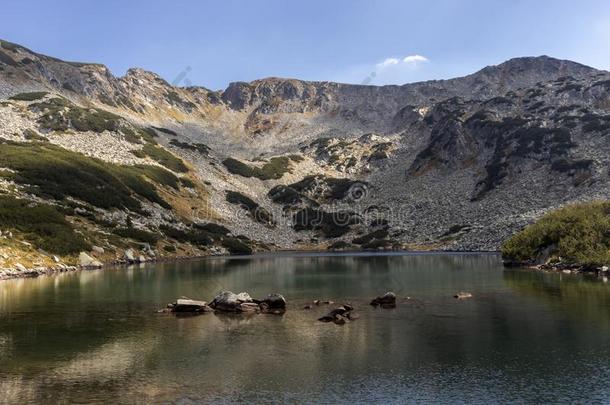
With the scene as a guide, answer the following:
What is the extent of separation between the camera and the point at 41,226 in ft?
316

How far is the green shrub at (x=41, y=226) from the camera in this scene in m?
92.5

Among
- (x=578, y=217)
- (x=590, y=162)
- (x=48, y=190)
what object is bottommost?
(x=578, y=217)

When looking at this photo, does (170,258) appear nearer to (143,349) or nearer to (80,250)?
(80,250)

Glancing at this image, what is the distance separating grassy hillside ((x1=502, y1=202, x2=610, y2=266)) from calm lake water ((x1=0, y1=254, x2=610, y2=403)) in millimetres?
25248

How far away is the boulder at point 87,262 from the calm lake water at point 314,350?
37689mm

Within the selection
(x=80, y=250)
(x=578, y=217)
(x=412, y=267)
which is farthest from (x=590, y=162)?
(x=80, y=250)

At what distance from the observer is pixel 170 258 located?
124m

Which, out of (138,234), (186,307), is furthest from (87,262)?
(186,307)

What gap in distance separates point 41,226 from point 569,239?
98.7 metres

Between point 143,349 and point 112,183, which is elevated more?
point 112,183

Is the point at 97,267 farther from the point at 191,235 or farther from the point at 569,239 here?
the point at 569,239

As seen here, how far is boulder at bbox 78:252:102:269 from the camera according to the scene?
96438 mm

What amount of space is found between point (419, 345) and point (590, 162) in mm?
165336


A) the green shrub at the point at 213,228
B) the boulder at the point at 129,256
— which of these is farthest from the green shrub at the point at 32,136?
Answer: the boulder at the point at 129,256
